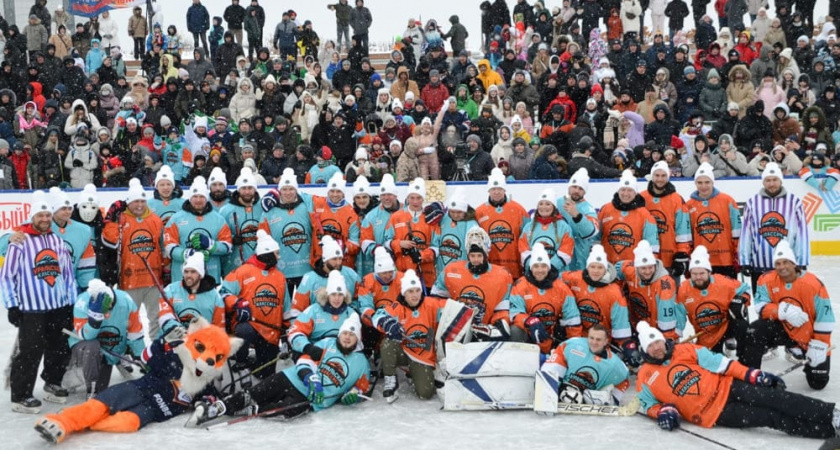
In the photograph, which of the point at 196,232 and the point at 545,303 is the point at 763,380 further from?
the point at 196,232

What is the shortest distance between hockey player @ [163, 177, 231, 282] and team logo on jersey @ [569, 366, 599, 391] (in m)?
3.25

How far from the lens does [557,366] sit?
7520 mm

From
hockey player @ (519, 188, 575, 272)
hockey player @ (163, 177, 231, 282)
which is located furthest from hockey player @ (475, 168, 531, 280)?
hockey player @ (163, 177, 231, 282)

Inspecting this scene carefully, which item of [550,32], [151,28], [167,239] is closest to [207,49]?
[151,28]

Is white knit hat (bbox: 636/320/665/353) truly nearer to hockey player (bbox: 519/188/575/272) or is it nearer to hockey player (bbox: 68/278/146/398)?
hockey player (bbox: 519/188/575/272)

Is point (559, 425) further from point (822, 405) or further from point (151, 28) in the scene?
point (151, 28)

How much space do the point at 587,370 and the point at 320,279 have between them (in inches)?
87.0

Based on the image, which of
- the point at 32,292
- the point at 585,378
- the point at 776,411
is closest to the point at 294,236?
the point at 32,292

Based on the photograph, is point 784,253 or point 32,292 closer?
point 32,292

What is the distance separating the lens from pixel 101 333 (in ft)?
26.2

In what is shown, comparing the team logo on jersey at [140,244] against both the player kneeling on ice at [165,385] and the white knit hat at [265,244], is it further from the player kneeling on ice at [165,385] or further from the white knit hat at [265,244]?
the player kneeling on ice at [165,385]

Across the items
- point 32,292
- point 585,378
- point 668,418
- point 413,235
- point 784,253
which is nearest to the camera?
point 668,418

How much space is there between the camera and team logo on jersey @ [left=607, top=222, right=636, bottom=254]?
8.93 m

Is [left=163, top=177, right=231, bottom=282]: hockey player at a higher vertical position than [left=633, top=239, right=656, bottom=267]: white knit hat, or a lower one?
higher
